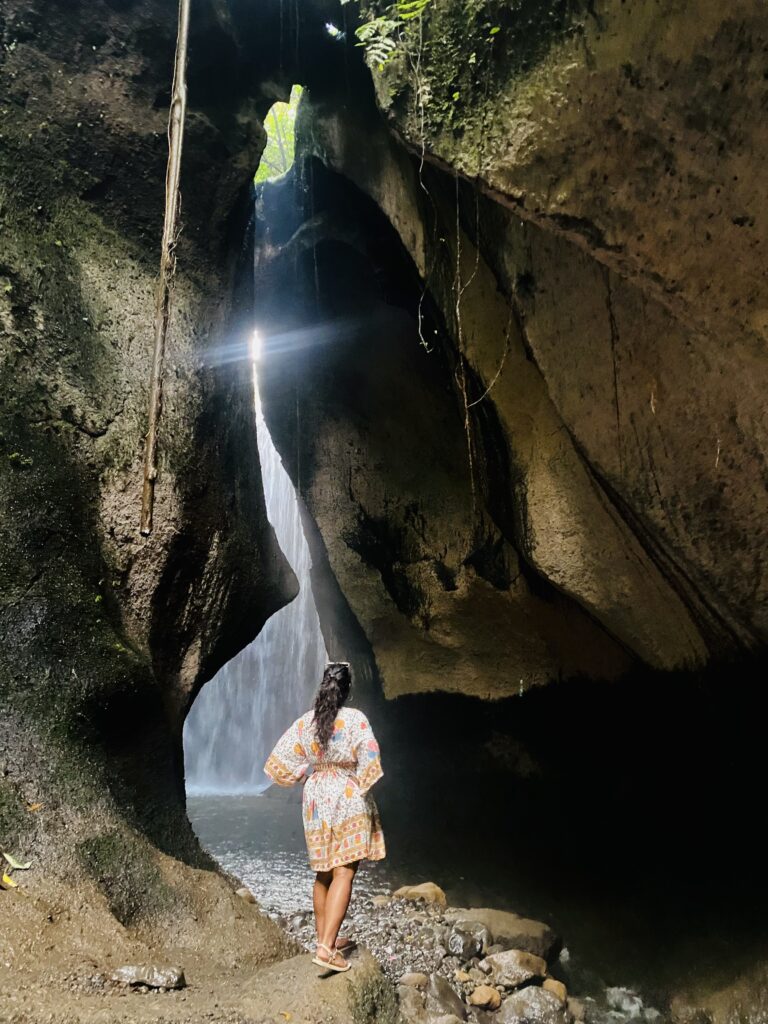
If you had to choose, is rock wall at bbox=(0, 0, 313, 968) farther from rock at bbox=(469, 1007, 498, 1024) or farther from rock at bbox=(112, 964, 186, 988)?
rock at bbox=(469, 1007, 498, 1024)

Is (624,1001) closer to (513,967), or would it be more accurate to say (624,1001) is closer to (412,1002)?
(513,967)

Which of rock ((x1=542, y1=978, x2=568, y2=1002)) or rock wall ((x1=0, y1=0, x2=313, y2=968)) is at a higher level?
rock wall ((x1=0, y1=0, x2=313, y2=968))

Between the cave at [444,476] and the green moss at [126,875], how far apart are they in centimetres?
2

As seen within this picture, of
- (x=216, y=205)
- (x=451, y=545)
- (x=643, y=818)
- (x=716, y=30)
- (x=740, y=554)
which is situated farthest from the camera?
(x=451, y=545)

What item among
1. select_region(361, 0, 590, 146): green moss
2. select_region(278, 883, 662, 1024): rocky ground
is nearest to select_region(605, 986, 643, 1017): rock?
select_region(278, 883, 662, 1024): rocky ground

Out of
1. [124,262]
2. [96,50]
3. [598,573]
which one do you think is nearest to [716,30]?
[598,573]

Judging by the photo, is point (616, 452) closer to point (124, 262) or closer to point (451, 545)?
point (451, 545)

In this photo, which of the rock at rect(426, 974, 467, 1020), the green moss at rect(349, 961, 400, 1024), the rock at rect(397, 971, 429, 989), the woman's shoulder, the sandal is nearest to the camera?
the green moss at rect(349, 961, 400, 1024)

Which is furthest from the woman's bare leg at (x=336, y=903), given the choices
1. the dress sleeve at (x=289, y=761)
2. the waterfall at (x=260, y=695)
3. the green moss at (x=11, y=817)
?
the waterfall at (x=260, y=695)

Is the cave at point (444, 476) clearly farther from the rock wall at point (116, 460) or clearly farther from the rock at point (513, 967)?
the rock at point (513, 967)

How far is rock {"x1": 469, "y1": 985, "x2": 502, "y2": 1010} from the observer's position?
4680mm

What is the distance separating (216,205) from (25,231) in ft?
7.47

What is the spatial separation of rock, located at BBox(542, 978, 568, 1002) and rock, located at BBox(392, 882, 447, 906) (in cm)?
154

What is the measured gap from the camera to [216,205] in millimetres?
7207
